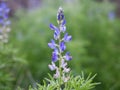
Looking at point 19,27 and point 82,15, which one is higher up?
point 19,27

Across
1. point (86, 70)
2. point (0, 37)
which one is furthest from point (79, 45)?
point (0, 37)

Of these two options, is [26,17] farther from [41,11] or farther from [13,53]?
[13,53]

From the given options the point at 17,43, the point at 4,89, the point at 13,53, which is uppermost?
the point at 17,43

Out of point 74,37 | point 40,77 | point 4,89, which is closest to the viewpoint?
point 4,89

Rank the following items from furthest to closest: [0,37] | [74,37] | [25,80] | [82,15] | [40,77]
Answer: [82,15], [74,37], [40,77], [25,80], [0,37]

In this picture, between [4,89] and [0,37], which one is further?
[0,37]

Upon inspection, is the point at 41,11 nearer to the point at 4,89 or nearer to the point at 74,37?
the point at 74,37

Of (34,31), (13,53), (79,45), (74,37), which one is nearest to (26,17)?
(34,31)
